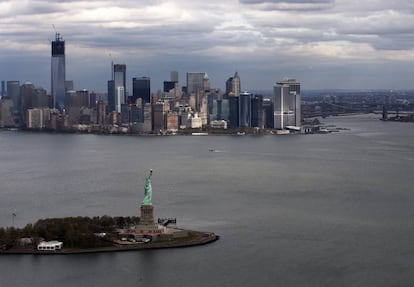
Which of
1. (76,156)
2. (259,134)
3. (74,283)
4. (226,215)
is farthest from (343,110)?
(74,283)

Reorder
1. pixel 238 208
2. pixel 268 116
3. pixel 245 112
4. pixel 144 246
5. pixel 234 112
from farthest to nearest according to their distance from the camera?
pixel 234 112 → pixel 268 116 → pixel 245 112 → pixel 238 208 → pixel 144 246

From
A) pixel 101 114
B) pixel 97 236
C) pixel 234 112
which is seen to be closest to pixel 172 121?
pixel 234 112

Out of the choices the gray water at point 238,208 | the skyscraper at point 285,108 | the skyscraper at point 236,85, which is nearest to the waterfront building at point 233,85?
the skyscraper at point 236,85

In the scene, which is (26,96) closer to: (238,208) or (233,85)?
(233,85)

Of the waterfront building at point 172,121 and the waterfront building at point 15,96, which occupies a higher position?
the waterfront building at point 15,96

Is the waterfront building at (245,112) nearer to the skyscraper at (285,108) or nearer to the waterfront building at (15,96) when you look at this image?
the skyscraper at (285,108)
